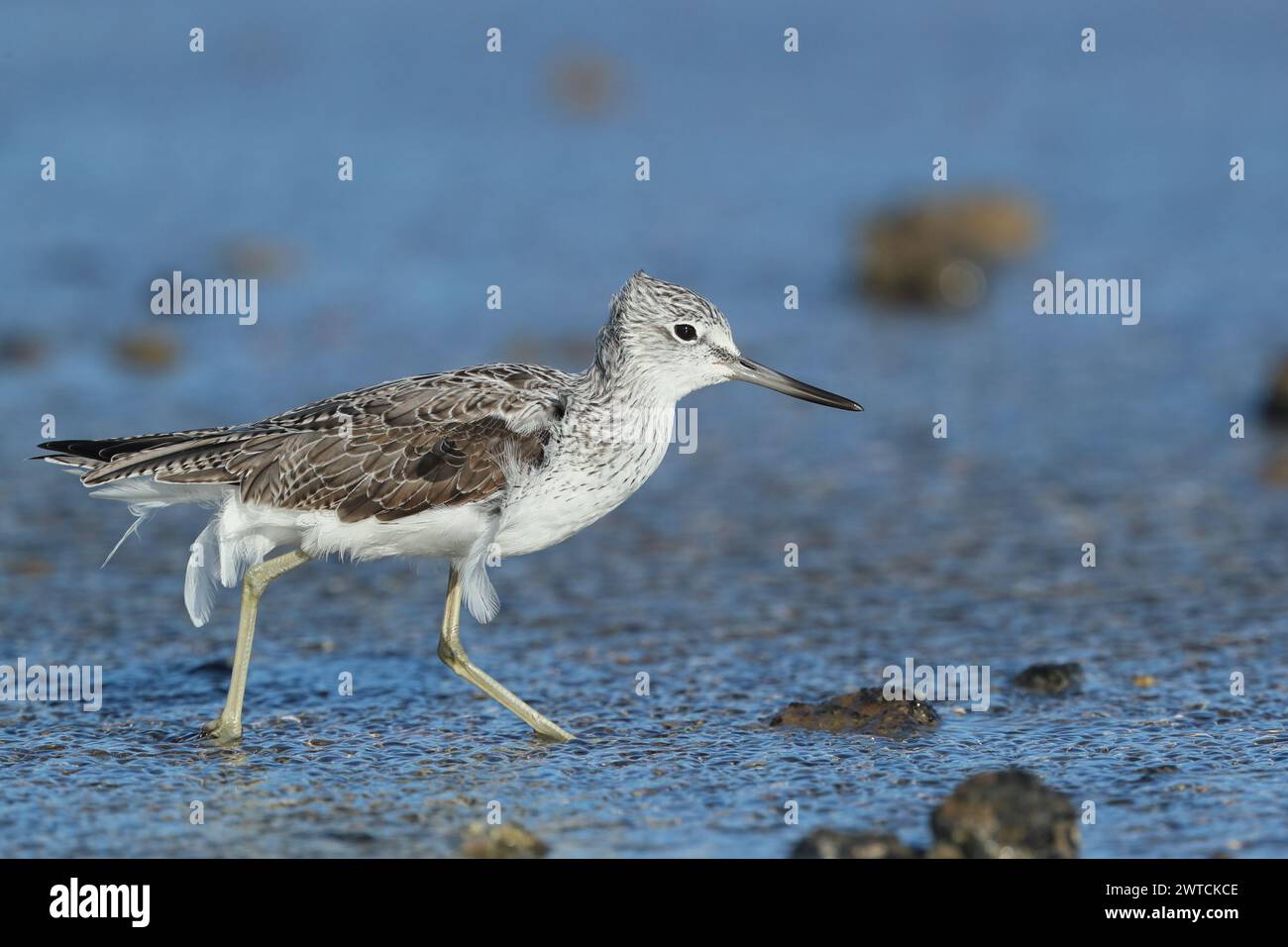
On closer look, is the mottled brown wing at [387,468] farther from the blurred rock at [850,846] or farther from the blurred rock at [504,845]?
the blurred rock at [850,846]

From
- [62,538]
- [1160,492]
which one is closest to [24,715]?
[62,538]

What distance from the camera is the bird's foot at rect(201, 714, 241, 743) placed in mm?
9008

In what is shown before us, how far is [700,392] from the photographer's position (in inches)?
622

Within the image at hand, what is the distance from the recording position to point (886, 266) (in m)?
19.0

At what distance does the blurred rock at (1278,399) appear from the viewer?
47.2 ft

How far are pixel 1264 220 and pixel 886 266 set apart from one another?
4.56 m

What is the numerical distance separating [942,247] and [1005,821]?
42.4ft

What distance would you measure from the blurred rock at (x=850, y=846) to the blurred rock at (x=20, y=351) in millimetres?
11805

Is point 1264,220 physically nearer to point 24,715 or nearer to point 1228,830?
point 1228,830

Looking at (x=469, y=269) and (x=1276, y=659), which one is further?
(x=469, y=269)

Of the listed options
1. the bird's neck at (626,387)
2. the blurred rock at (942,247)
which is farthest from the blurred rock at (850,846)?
the blurred rock at (942,247)

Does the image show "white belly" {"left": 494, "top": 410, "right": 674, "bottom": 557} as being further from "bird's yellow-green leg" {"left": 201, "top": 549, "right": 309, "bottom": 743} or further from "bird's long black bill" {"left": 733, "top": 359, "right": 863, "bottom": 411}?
"bird's yellow-green leg" {"left": 201, "top": 549, "right": 309, "bottom": 743}

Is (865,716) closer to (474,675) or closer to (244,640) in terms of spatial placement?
(474,675)

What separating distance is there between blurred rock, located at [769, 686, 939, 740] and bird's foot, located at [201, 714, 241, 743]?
2.73 metres
